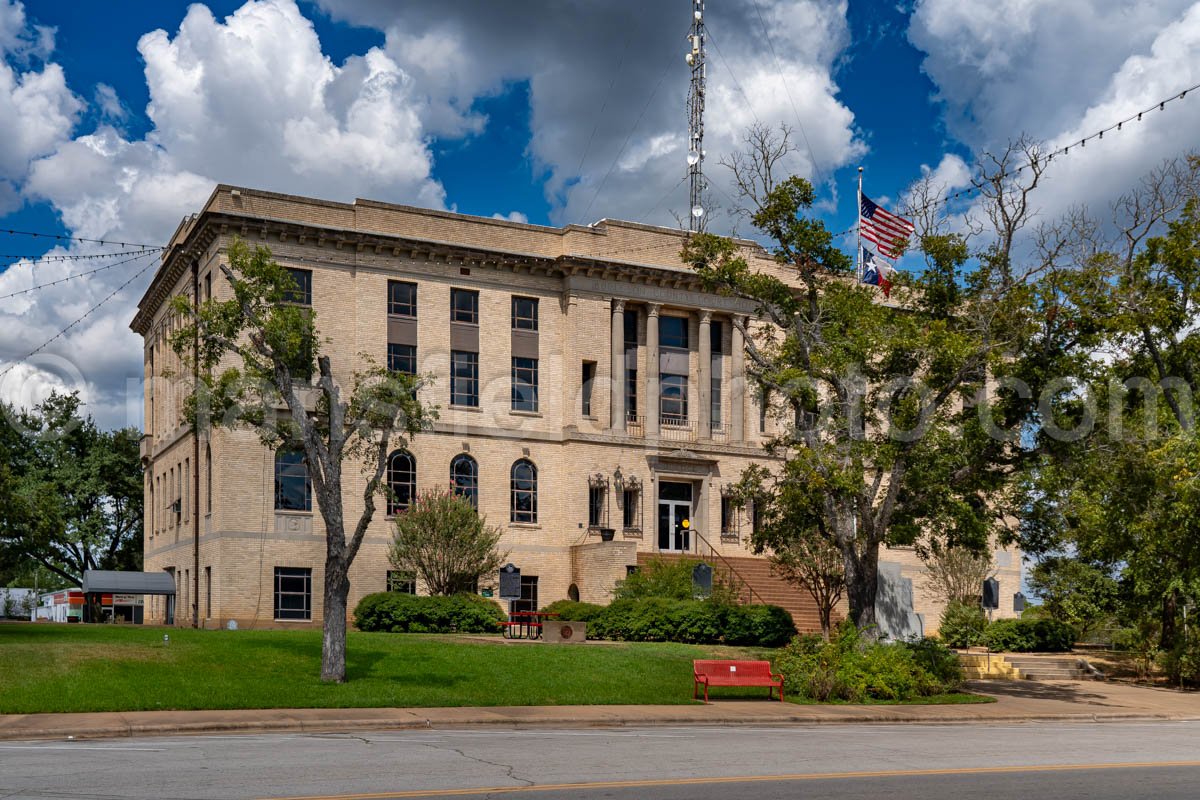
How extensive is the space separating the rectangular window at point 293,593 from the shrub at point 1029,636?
23.1m

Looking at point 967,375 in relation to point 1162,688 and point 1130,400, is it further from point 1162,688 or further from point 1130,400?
point 1162,688

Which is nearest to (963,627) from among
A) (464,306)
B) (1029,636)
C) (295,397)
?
(1029,636)

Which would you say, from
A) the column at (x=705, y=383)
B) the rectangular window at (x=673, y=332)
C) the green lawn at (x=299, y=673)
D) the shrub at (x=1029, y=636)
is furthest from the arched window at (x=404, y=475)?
the shrub at (x=1029, y=636)

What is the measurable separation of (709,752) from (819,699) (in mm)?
10622

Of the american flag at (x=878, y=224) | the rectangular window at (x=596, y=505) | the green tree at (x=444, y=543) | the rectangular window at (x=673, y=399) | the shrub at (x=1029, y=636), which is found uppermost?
the american flag at (x=878, y=224)

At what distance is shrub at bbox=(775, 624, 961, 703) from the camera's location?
2673 cm

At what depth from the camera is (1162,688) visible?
116 feet

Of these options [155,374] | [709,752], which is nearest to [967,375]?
[709,752]

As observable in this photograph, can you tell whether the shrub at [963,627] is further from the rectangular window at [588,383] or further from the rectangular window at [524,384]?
the rectangular window at [524,384]

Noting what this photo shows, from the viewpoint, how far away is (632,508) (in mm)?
49781

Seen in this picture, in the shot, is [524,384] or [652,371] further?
[652,371]

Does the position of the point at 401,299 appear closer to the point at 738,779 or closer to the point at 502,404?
the point at 502,404

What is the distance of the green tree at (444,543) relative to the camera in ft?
134

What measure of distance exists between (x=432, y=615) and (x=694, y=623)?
815 cm
